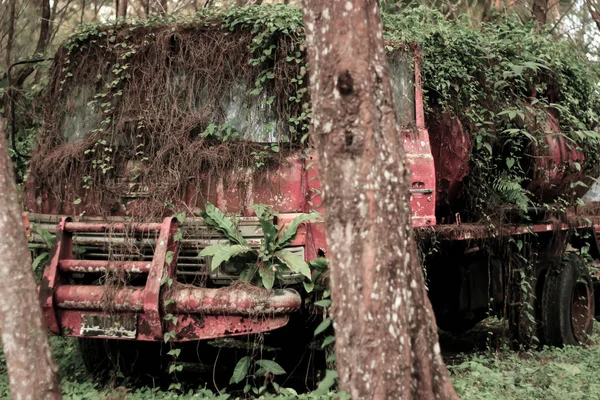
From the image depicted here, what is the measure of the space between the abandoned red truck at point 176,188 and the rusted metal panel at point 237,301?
10 millimetres

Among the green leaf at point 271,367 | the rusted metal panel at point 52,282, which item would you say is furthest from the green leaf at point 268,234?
the rusted metal panel at point 52,282

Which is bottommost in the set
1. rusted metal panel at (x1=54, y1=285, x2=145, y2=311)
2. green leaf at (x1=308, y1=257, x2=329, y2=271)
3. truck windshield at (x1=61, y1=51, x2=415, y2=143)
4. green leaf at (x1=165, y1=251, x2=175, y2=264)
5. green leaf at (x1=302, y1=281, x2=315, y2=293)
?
rusted metal panel at (x1=54, y1=285, x2=145, y2=311)

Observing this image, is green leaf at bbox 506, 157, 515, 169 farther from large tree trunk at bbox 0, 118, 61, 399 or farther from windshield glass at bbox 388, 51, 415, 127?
large tree trunk at bbox 0, 118, 61, 399

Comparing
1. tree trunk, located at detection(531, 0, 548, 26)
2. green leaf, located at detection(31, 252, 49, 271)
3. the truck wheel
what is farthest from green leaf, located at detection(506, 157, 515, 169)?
tree trunk, located at detection(531, 0, 548, 26)

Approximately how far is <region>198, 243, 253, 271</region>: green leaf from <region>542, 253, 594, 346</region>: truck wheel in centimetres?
462

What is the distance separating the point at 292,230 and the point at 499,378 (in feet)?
7.14

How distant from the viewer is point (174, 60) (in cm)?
684

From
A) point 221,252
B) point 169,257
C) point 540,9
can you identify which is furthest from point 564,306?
point 540,9

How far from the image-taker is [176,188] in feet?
20.9

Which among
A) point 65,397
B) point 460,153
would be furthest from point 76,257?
point 460,153

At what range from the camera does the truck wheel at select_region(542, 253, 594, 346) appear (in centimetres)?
891

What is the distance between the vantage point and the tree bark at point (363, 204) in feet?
13.1

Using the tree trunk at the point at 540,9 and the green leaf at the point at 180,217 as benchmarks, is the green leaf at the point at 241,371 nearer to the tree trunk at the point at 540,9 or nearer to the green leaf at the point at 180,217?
the green leaf at the point at 180,217

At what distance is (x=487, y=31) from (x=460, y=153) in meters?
2.27
